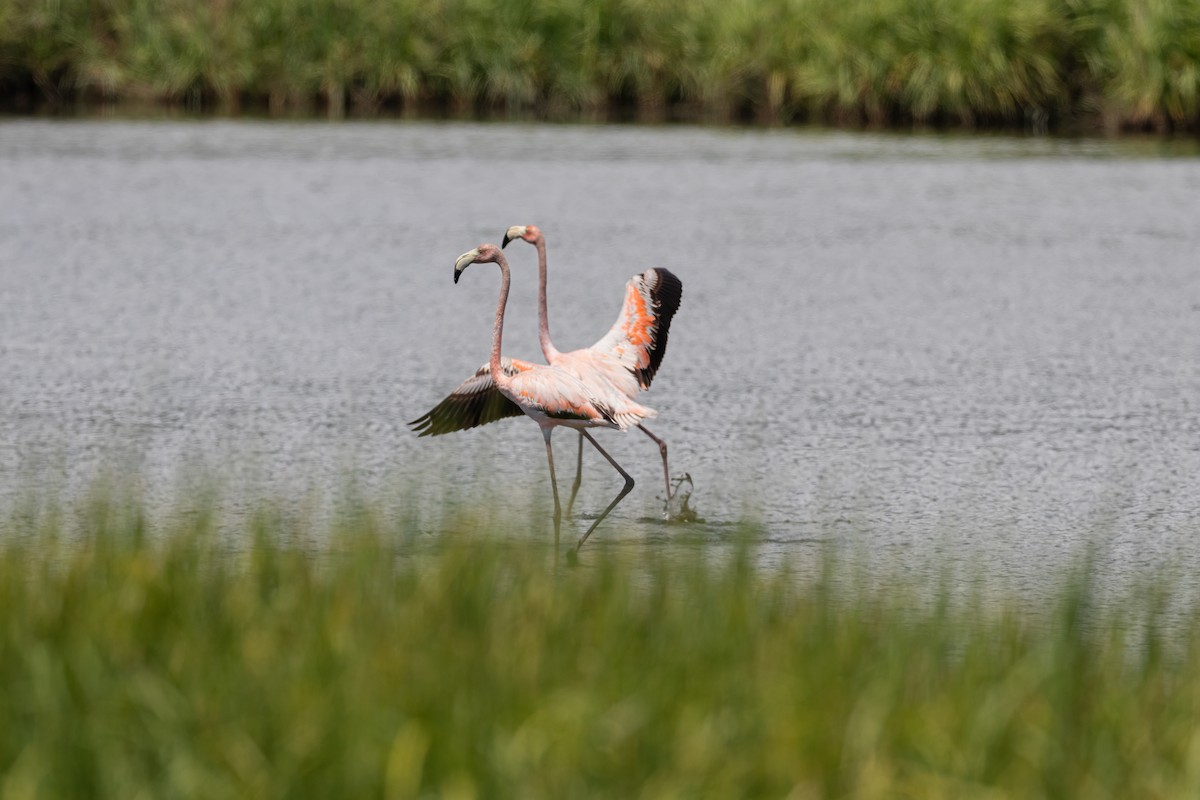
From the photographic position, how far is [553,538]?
5539 mm

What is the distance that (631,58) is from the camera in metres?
20.6

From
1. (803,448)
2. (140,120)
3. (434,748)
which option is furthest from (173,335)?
(140,120)

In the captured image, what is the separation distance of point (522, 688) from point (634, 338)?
2.77 m

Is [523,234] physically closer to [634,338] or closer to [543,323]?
[543,323]

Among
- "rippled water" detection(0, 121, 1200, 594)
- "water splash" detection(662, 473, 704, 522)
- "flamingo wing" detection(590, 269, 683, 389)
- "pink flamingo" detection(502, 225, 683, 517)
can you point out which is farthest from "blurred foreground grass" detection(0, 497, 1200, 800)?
"flamingo wing" detection(590, 269, 683, 389)

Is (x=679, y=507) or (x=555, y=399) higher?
(x=555, y=399)

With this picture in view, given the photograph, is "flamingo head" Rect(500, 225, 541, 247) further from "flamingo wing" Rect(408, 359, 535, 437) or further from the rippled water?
the rippled water

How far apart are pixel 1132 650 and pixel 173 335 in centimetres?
530

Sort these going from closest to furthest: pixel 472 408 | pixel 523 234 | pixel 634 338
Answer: pixel 523 234, pixel 472 408, pixel 634 338

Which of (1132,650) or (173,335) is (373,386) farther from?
(1132,650)

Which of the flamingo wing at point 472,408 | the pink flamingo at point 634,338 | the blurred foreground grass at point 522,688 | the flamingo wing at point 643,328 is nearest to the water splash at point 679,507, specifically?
the pink flamingo at point 634,338

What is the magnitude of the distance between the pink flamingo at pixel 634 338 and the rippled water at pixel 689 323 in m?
0.39

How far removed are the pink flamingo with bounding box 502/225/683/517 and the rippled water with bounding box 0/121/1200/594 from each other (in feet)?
1.28

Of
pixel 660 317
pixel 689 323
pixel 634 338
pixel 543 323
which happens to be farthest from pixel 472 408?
pixel 689 323
